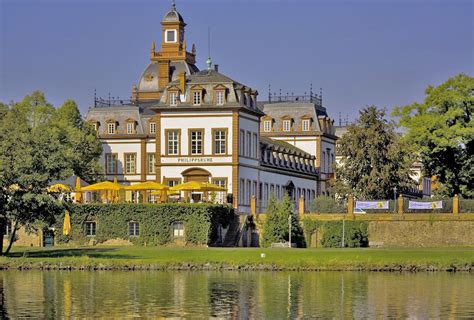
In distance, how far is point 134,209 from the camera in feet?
284

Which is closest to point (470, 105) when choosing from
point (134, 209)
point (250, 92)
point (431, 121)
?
point (431, 121)

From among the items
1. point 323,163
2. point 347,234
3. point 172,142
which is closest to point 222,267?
point 347,234

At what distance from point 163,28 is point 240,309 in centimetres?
7924

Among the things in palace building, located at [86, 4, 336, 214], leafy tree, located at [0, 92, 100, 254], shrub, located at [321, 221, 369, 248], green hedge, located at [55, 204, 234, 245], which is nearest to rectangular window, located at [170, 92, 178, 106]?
palace building, located at [86, 4, 336, 214]

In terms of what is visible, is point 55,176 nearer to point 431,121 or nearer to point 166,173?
point 166,173

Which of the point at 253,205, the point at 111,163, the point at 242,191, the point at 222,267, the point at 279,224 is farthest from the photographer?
the point at 111,163

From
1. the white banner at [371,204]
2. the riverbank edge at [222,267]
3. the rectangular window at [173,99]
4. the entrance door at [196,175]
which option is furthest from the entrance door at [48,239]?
the white banner at [371,204]

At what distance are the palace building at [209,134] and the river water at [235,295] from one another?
3133 cm

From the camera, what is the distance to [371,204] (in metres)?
88.6

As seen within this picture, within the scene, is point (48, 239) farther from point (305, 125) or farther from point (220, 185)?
point (305, 125)

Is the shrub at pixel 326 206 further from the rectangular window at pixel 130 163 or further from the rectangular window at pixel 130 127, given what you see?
the rectangular window at pixel 130 127

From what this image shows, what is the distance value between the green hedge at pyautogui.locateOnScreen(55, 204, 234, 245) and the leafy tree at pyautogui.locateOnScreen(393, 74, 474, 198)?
16919 mm

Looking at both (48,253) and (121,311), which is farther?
(48,253)

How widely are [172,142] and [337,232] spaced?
16.1 metres
